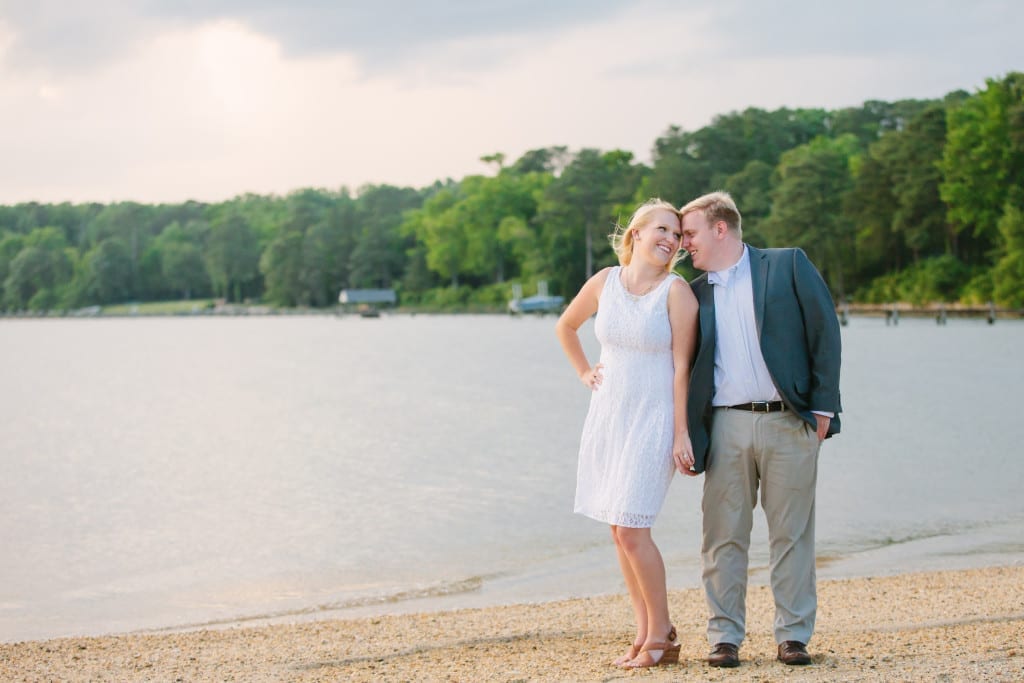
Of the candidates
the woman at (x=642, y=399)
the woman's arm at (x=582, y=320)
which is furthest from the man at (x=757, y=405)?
the woman's arm at (x=582, y=320)

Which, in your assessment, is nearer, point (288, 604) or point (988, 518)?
point (288, 604)

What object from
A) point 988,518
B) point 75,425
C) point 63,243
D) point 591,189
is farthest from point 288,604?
point 63,243

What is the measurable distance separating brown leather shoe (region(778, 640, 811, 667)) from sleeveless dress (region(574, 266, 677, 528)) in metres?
0.85

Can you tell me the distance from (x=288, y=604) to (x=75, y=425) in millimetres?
23650

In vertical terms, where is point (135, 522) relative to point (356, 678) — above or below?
below

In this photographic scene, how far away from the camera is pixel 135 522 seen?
51.4 feet

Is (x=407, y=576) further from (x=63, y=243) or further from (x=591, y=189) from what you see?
(x=63, y=243)

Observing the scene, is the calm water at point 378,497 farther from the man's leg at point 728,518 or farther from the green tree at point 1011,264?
the green tree at point 1011,264

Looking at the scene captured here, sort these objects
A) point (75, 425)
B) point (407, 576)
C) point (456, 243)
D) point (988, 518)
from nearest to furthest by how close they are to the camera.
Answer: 1. point (407, 576)
2. point (988, 518)
3. point (75, 425)
4. point (456, 243)

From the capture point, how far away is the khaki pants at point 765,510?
5.09 meters

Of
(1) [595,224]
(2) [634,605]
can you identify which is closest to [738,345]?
(2) [634,605]

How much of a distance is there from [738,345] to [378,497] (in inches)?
497

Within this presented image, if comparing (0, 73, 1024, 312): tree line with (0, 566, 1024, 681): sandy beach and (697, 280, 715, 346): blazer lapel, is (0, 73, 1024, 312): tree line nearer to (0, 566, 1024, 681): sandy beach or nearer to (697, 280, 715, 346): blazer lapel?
(0, 566, 1024, 681): sandy beach

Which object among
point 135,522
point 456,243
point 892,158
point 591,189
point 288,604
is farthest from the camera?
point 456,243
